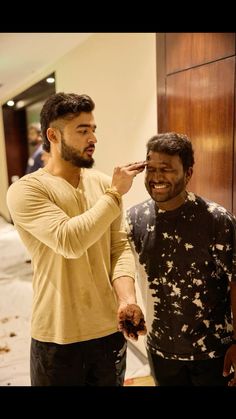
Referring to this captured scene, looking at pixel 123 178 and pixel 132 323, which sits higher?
pixel 123 178

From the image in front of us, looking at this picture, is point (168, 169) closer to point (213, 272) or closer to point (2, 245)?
point (213, 272)

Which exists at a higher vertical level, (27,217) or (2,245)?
(27,217)

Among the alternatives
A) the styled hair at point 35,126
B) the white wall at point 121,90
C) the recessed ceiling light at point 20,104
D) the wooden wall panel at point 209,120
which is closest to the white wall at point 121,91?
the white wall at point 121,90

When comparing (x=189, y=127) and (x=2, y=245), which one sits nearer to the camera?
(x=189, y=127)

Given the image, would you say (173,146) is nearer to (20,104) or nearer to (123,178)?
(123,178)

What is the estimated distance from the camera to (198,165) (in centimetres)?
158

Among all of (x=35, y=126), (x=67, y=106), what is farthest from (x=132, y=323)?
(x=35, y=126)

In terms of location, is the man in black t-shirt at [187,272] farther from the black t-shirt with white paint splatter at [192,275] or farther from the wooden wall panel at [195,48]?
the wooden wall panel at [195,48]

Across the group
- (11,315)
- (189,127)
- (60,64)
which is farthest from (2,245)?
(189,127)

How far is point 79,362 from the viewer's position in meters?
1.13

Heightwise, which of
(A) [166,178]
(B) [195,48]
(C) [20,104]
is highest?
(C) [20,104]

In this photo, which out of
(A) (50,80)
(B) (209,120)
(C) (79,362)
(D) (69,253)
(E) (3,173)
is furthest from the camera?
(E) (3,173)

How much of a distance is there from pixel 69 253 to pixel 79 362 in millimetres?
360

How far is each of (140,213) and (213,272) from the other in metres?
A: 0.29
